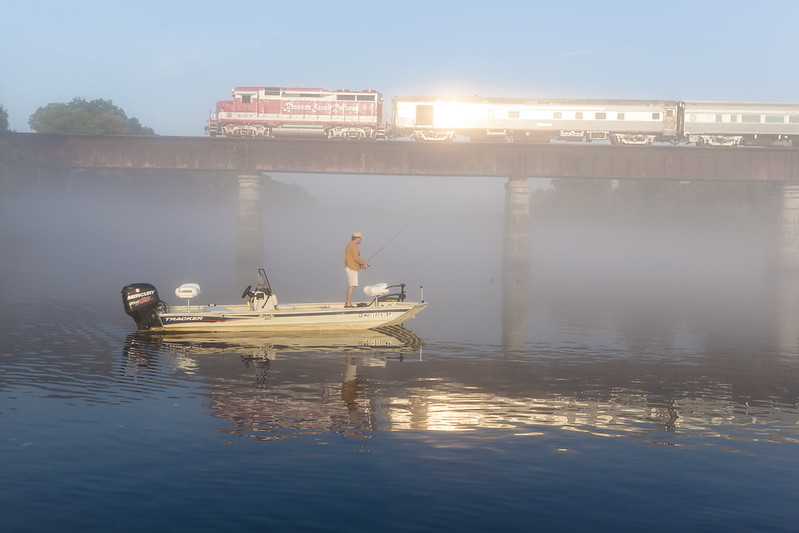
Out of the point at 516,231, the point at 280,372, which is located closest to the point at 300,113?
the point at 516,231

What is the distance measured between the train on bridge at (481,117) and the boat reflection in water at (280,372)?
136 ft

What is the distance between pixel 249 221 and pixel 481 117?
837 inches

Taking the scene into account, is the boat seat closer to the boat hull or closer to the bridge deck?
the boat hull

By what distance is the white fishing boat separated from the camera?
862 inches

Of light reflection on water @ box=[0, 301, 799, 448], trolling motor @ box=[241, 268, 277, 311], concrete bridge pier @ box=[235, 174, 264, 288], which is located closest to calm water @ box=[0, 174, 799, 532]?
light reflection on water @ box=[0, 301, 799, 448]

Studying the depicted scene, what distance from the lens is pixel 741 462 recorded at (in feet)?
35.7

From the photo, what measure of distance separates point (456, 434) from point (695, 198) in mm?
110462

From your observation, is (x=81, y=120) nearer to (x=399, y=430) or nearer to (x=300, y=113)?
(x=300, y=113)

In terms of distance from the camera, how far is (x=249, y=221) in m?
67.2

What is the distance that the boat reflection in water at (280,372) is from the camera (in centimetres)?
1279

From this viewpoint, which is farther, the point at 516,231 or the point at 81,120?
the point at 81,120

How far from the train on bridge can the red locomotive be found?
8 cm

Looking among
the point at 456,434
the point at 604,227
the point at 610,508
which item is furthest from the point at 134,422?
the point at 604,227

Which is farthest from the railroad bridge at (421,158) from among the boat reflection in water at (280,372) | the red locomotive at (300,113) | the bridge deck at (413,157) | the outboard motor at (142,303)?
the outboard motor at (142,303)
